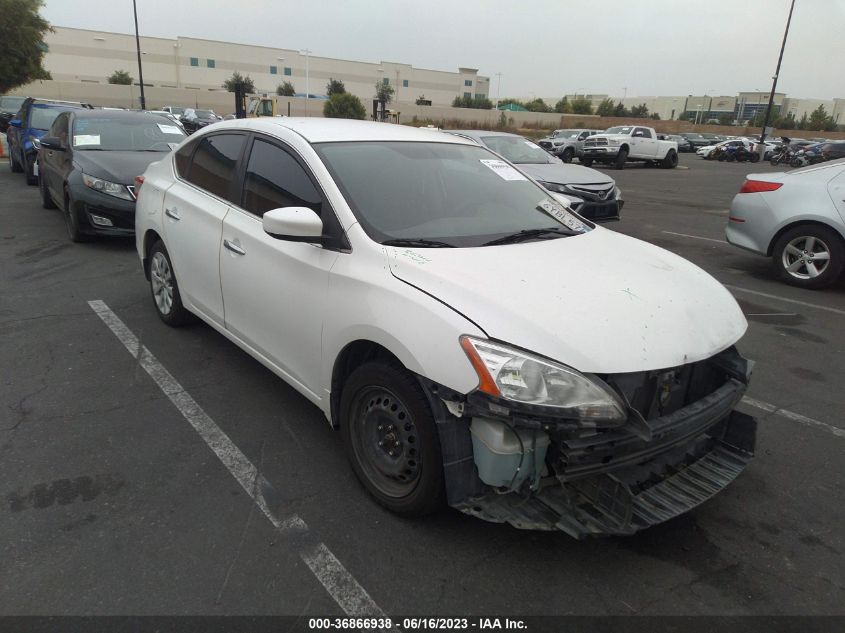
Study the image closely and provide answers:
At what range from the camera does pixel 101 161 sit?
7609 millimetres

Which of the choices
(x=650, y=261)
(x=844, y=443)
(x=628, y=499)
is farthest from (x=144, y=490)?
(x=844, y=443)

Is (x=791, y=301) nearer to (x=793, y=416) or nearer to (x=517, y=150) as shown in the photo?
Answer: (x=793, y=416)

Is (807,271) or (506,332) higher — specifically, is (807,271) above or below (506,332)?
below

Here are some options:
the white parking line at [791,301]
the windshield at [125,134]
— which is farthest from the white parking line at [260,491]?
the white parking line at [791,301]

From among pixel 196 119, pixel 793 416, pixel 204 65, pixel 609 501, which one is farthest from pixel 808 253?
pixel 204 65

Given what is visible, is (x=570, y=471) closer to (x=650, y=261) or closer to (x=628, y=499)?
(x=628, y=499)

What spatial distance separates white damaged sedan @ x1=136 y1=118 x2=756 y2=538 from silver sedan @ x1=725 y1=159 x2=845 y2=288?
4559 millimetres

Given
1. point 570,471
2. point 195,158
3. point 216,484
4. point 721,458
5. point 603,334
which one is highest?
point 195,158

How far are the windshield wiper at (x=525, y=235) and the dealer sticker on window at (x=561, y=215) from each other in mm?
116

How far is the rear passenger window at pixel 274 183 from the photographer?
126 inches

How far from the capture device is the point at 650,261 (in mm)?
3199

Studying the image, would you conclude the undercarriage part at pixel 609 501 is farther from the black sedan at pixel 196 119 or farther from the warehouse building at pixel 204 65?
the warehouse building at pixel 204 65

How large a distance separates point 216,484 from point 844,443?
143 inches

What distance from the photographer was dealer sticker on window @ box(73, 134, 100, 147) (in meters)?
8.03
